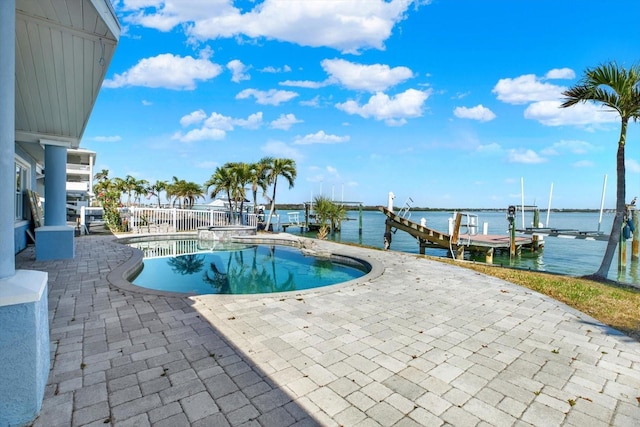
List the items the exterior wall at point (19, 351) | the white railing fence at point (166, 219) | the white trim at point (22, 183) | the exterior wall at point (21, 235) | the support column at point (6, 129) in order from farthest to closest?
1. the white railing fence at point (166, 219)
2. the white trim at point (22, 183)
3. the exterior wall at point (21, 235)
4. the support column at point (6, 129)
5. the exterior wall at point (19, 351)

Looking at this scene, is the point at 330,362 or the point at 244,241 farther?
the point at 244,241

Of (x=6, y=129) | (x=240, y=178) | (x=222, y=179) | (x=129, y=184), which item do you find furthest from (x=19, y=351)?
(x=129, y=184)

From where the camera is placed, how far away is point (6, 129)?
212 cm

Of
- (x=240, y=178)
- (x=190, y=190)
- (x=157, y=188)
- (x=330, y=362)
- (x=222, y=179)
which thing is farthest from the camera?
(x=157, y=188)

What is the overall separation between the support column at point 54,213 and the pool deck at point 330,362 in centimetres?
353

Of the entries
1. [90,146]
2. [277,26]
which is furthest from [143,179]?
[277,26]

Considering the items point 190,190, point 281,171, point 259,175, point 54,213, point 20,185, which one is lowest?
point 54,213

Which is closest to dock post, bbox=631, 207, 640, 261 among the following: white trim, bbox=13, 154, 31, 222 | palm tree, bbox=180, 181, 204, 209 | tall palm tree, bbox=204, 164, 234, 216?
tall palm tree, bbox=204, 164, 234, 216

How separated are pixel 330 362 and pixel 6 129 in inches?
123

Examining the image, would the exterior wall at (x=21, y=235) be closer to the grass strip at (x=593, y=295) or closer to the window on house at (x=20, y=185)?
the window on house at (x=20, y=185)

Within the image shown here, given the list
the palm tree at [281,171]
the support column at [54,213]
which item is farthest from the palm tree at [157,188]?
the support column at [54,213]

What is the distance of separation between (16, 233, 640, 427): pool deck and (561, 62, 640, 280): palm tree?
4.04 metres

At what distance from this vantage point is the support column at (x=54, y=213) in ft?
25.3

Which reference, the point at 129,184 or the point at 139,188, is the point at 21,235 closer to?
the point at 129,184
